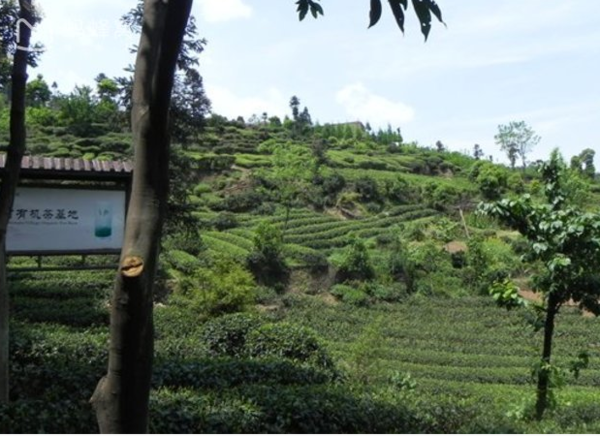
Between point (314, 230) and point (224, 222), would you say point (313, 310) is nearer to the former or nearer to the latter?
point (224, 222)

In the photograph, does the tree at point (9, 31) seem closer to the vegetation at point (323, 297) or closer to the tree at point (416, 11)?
the vegetation at point (323, 297)

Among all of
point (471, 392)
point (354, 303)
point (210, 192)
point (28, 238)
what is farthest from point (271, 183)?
point (28, 238)

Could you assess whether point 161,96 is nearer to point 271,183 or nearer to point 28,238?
point 28,238

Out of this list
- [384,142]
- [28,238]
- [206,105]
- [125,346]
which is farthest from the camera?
[384,142]

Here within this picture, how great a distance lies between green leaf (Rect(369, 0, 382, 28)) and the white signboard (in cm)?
577

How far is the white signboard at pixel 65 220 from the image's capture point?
682 centimetres

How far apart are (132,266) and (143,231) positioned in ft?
0.30

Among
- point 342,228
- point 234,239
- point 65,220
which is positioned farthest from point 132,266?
point 342,228

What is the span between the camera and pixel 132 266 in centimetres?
139

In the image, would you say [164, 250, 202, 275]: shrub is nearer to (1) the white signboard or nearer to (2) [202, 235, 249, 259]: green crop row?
(2) [202, 235, 249, 259]: green crop row

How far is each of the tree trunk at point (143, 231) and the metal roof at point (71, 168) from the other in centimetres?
569

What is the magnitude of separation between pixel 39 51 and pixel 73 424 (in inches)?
153

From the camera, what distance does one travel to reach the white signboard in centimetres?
682

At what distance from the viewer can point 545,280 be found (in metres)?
6.37
